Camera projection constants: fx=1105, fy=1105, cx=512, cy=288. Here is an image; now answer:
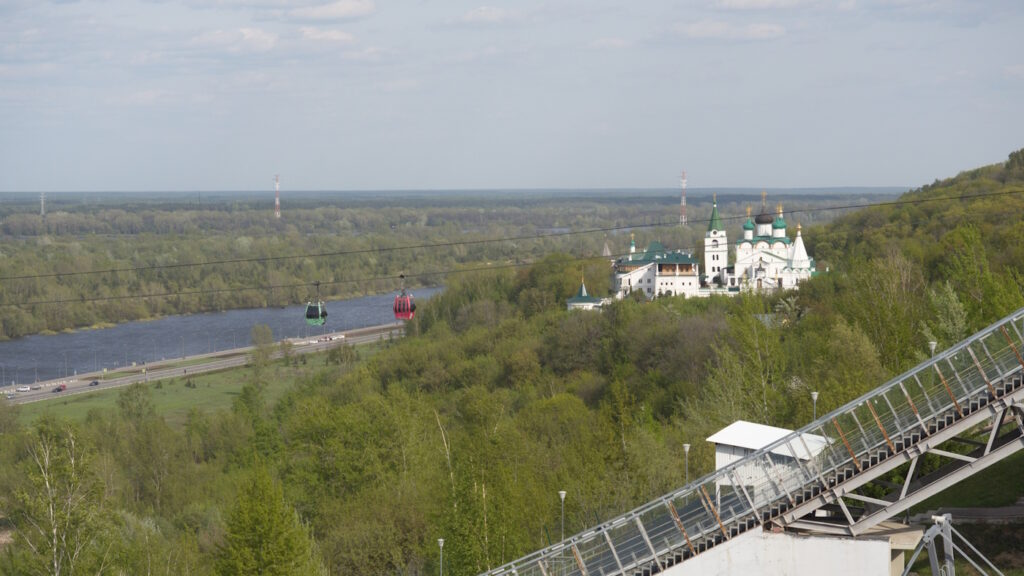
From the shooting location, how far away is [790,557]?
51.6 ft

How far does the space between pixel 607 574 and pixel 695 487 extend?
1830mm

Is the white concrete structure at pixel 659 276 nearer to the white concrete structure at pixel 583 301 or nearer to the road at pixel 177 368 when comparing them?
the white concrete structure at pixel 583 301

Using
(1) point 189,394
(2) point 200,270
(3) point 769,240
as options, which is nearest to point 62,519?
(1) point 189,394

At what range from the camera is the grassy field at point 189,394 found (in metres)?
62.6

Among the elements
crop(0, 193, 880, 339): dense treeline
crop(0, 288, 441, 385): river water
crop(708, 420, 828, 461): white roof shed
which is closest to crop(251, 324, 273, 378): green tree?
crop(0, 193, 880, 339): dense treeline

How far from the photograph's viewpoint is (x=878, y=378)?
27.8 meters

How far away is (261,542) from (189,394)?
172 feet

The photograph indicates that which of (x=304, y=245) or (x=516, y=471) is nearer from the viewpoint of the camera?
(x=516, y=471)

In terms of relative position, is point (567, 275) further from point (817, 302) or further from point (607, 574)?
point (607, 574)

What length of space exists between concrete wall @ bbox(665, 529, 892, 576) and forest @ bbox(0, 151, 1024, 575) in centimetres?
611

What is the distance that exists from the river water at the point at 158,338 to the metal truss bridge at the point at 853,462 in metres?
73.3

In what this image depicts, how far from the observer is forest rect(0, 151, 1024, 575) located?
2139cm

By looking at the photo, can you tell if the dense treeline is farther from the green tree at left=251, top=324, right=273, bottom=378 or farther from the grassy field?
the grassy field

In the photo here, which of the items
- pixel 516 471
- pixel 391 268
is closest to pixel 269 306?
pixel 391 268
